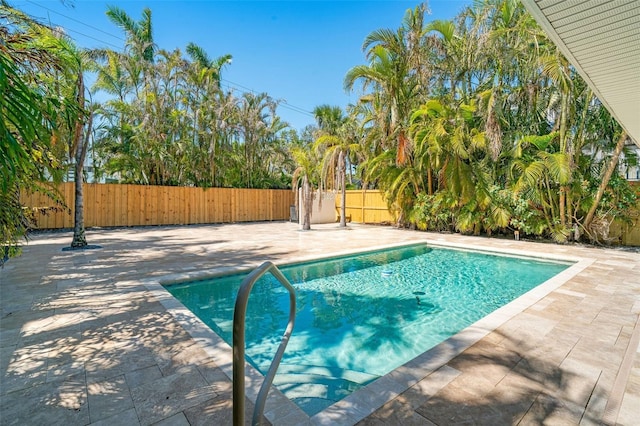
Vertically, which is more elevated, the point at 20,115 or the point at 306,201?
the point at 20,115

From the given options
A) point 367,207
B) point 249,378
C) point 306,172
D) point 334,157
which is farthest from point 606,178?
point 249,378

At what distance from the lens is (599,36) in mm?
2543

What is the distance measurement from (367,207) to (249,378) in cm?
1443

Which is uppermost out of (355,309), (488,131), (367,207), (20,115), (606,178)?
(488,131)

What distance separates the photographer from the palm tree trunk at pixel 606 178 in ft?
25.4

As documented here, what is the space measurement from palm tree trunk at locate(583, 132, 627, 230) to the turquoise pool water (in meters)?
2.82

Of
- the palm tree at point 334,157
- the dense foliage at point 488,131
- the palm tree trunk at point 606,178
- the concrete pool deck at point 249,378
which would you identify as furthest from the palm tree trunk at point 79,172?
the palm tree trunk at point 606,178

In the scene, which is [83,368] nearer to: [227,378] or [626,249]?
[227,378]

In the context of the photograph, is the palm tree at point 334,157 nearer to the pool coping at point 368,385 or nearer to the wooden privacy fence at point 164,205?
the wooden privacy fence at point 164,205

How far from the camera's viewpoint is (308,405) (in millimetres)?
2545

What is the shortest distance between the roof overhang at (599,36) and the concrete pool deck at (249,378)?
2755 millimetres

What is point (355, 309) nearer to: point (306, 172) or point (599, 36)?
point (599, 36)

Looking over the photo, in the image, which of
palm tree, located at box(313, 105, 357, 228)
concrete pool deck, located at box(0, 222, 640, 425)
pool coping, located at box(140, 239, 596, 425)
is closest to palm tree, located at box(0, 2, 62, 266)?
concrete pool deck, located at box(0, 222, 640, 425)

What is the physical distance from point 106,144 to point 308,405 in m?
15.8
